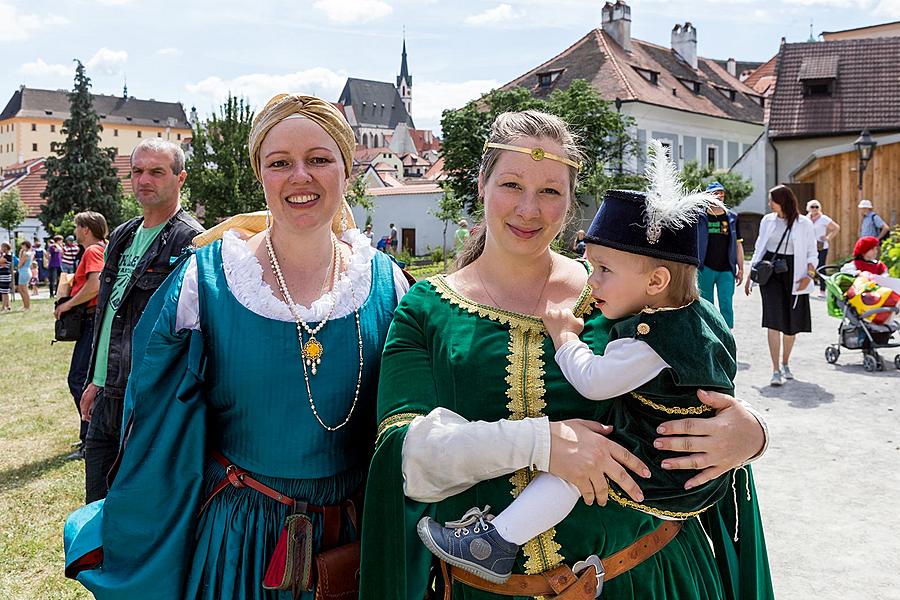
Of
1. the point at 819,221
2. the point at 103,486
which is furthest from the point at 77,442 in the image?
the point at 819,221

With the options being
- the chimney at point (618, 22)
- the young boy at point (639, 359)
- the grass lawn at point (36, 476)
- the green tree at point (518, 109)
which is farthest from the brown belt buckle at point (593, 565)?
the chimney at point (618, 22)

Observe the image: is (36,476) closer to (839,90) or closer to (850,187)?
(850,187)

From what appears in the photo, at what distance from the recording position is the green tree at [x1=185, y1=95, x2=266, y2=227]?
98.3 ft

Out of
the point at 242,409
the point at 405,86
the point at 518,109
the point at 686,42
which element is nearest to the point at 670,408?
the point at 242,409

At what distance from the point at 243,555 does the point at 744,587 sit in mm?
1363

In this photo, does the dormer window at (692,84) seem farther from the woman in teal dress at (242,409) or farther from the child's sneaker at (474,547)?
the child's sneaker at (474,547)

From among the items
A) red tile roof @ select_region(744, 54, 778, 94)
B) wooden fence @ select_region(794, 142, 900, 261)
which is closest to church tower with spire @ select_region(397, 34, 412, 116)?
red tile roof @ select_region(744, 54, 778, 94)

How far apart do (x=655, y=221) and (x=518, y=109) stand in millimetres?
26434

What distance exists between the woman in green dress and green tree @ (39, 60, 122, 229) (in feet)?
152

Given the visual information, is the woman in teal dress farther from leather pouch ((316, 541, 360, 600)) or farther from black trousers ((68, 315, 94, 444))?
black trousers ((68, 315, 94, 444))

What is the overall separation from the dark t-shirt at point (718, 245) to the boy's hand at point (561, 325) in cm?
693

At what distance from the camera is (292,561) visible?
204 cm

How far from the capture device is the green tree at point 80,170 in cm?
4403

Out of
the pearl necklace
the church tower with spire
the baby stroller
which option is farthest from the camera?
the church tower with spire
